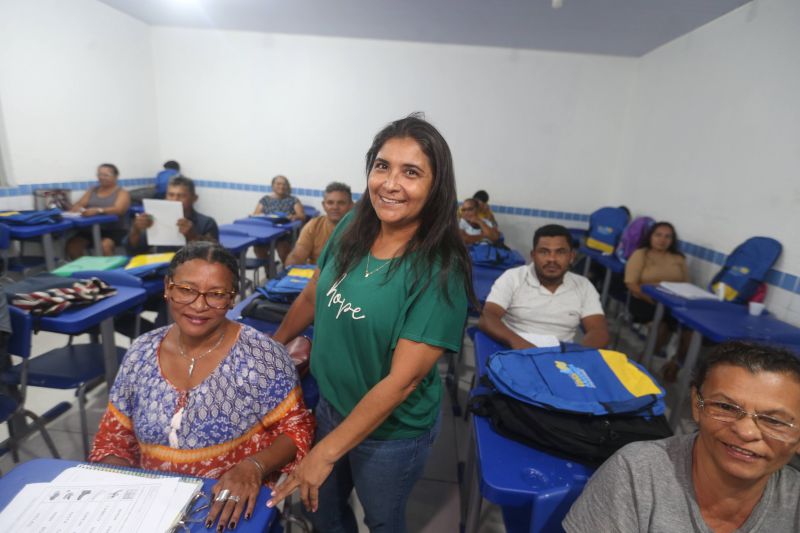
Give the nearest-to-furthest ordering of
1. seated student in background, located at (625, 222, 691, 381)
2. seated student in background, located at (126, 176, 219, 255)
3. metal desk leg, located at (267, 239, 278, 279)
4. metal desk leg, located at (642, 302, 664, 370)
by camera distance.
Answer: metal desk leg, located at (642, 302, 664, 370) < seated student in background, located at (126, 176, 219, 255) < seated student in background, located at (625, 222, 691, 381) < metal desk leg, located at (267, 239, 278, 279)

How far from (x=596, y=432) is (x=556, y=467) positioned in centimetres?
16

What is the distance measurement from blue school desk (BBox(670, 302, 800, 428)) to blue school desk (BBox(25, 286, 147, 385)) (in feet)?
10.6

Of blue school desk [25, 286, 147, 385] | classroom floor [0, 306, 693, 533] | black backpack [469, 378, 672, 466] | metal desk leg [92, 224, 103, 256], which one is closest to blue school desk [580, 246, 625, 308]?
classroom floor [0, 306, 693, 533]

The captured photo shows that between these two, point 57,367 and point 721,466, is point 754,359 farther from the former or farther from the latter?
point 57,367

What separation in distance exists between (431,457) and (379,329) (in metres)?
1.67

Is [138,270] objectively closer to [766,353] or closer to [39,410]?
[39,410]

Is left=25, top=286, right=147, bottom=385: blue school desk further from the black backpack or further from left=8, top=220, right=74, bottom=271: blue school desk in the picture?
left=8, top=220, right=74, bottom=271: blue school desk

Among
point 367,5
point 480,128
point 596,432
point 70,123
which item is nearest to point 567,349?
point 596,432

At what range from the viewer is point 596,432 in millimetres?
1181

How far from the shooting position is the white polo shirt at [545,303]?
2.14 metres

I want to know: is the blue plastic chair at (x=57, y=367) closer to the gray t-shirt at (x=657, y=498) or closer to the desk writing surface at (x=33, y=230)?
the gray t-shirt at (x=657, y=498)

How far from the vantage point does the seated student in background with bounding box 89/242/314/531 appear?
3.62ft

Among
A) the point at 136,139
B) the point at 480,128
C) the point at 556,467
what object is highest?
the point at 480,128

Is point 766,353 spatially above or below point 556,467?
above
